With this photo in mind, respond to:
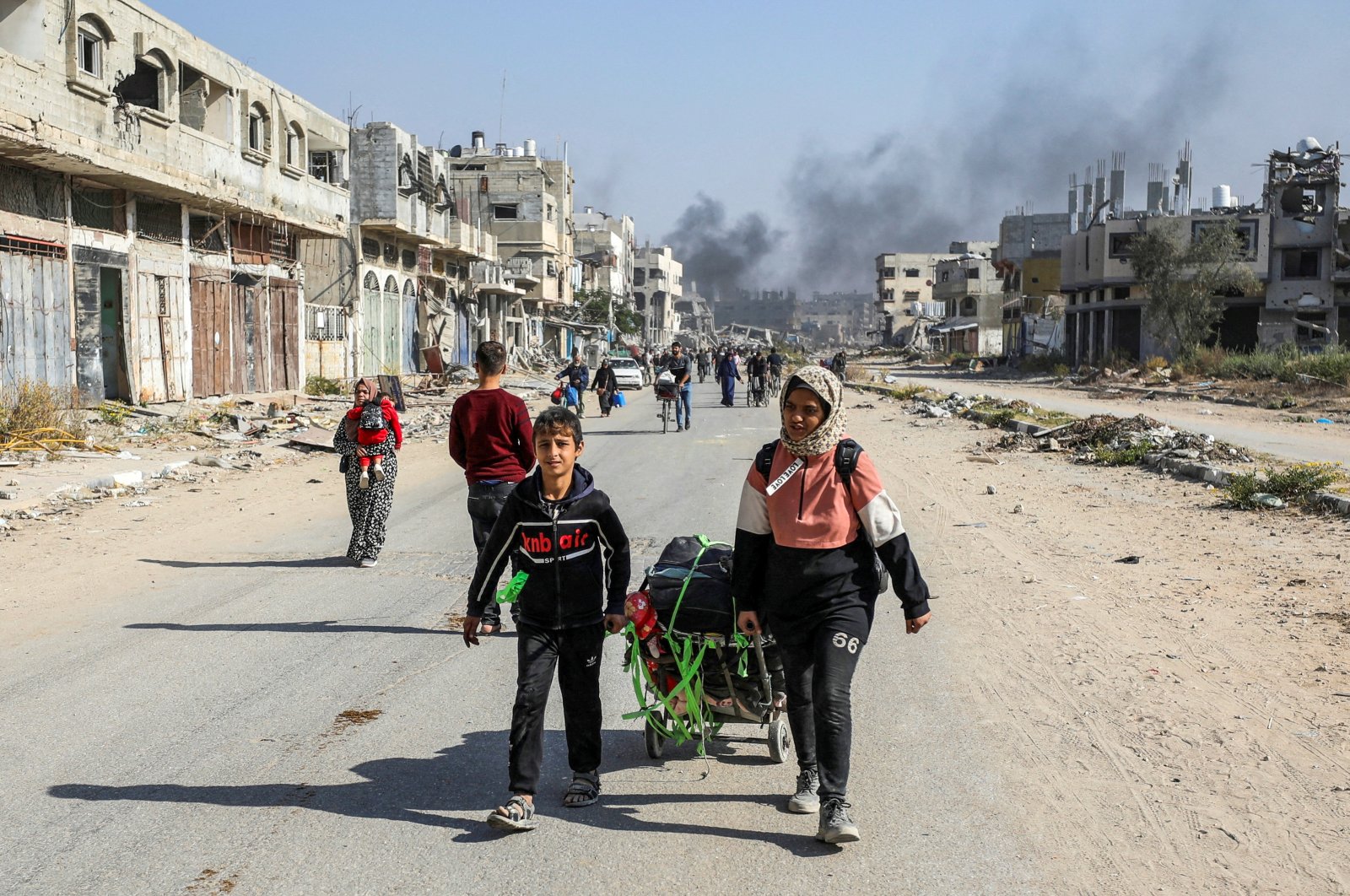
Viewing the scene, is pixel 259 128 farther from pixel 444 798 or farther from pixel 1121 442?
pixel 444 798

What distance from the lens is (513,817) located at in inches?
168

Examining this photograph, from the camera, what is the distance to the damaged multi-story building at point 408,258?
41344 mm

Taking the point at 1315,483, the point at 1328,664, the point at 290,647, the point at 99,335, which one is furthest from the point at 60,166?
the point at 1328,664

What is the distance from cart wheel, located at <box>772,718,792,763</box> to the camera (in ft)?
16.6

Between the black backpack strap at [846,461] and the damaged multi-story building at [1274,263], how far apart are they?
176 feet

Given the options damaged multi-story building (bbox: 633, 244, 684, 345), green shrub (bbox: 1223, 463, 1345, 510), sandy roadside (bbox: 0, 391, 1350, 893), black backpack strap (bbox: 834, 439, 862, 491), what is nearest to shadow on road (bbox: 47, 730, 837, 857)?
sandy roadside (bbox: 0, 391, 1350, 893)

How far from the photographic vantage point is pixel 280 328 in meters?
31.7

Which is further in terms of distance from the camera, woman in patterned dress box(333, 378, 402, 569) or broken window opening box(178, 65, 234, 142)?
broken window opening box(178, 65, 234, 142)

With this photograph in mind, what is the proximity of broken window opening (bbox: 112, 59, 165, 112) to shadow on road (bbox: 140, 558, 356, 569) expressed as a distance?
17221 millimetres

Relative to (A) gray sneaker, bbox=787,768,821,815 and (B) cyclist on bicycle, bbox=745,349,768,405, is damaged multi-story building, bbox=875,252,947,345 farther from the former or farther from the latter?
(A) gray sneaker, bbox=787,768,821,815

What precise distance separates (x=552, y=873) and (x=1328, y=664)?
15.3 feet

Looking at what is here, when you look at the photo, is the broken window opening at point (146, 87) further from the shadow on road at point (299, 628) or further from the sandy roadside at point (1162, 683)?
the shadow on road at point (299, 628)

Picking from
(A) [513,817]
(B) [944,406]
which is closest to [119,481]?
(A) [513,817]

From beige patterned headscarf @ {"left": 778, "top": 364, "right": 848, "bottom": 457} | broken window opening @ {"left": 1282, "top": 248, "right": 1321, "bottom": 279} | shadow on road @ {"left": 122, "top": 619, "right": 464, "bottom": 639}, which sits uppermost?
broken window opening @ {"left": 1282, "top": 248, "right": 1321, "bottom": 279}
